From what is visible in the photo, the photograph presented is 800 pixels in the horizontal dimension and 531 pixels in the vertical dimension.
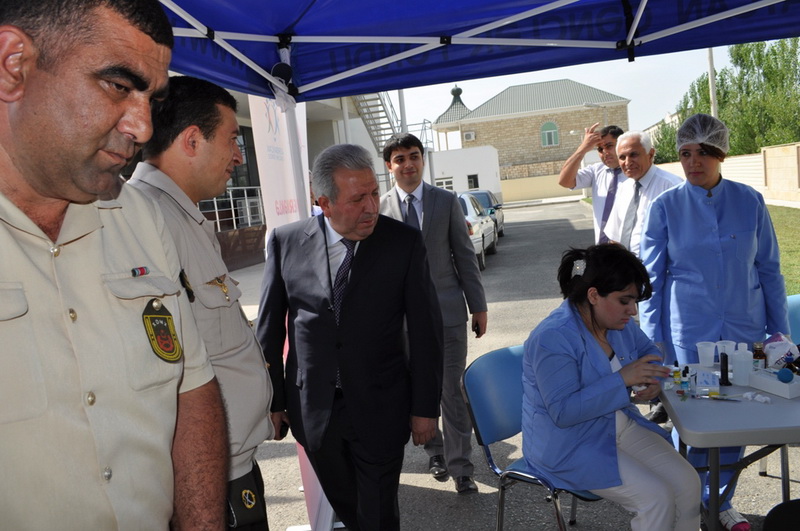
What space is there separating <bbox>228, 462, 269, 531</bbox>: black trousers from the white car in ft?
31.8

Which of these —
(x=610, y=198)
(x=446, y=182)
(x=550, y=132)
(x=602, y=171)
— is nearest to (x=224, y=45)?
(x=610, y=198)

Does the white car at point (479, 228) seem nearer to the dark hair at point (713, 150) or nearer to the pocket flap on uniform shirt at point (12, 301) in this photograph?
the dark hair at point (713, 150)

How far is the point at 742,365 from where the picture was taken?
9.18ft

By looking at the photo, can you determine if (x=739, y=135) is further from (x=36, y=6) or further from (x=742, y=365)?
(x=36, y=6)

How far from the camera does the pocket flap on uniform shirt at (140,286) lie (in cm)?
121

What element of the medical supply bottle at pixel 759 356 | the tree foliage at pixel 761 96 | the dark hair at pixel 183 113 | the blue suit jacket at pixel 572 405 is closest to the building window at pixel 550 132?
the tree foliage at pixel 761 96

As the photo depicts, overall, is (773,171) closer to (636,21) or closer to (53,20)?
(636,21)

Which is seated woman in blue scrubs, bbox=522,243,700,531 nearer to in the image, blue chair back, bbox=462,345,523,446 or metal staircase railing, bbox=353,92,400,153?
blue chair back, bbox=462,345,523,446

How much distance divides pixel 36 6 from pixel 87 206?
0.38 meters

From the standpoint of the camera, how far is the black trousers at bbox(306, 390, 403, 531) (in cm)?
268

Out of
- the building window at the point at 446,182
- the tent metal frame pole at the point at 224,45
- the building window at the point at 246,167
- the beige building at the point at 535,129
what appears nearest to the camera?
the tent metal frame pole at the point at 224,45

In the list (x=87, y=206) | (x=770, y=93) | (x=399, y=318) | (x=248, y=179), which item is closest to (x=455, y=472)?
(x=399, y=318)

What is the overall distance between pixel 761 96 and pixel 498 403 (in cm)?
3319

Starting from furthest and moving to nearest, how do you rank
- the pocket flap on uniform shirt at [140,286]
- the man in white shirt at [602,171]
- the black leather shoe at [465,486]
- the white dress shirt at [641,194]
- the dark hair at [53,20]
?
the man in white shirt at [602,171], the white dress shirt at [641,194], the black leather shoe at [465,486], the pocket flap on uniform shirt at [140,286], the dark hair at [53,20]
